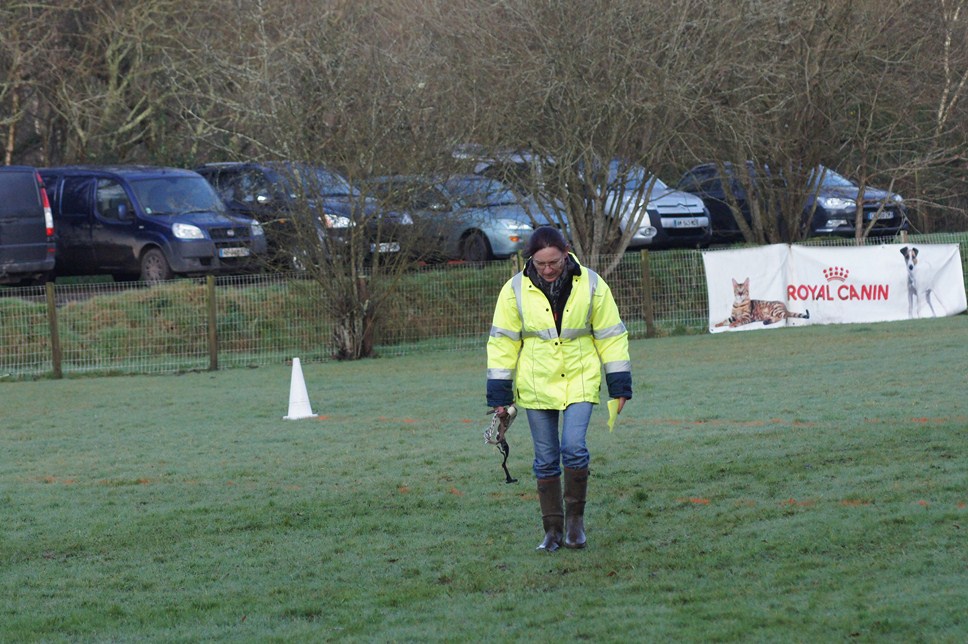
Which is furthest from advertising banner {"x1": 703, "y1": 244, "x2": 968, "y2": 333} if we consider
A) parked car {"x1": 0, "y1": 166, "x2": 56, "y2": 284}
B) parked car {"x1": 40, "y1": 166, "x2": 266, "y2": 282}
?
parked car {"x1": 0, "y1": 166, "x2": 56, "y2": 284}

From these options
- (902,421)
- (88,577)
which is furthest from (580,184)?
(88,577)

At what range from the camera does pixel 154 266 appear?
2183 cm

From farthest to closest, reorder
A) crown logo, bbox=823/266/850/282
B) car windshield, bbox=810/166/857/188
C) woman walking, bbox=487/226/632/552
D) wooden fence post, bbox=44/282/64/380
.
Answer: car windshield, bbox=810/166/857/188 < crown logo, bbox=823/266/850/282 < wooden fence post, bbox=44/282/64/380 < woman walking, bbox=487/226/632/552

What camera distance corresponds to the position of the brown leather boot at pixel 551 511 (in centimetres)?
685

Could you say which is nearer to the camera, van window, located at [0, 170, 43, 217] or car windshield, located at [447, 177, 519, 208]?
car windshield, located at [447, 177, 519, 208]

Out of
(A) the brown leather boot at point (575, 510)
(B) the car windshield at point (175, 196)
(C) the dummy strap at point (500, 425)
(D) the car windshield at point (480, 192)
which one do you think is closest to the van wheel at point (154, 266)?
(B) the car windshield at point (175, 196)

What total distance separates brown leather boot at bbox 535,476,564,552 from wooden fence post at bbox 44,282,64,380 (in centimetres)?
1373

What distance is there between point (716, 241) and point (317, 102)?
10.4 metres

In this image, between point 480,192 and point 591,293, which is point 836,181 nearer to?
point 480,192

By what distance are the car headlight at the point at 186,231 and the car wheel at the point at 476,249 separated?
14.5 feet

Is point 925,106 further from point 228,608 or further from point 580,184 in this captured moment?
point 228,608

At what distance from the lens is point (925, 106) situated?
25.4m

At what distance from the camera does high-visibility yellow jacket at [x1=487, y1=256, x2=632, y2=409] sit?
6.70 m

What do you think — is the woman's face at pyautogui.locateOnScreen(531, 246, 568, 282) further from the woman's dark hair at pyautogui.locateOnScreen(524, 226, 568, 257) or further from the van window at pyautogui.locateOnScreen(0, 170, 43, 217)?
the van window at pyautogui.locateOnScreen(0, 170, 43, 217)
